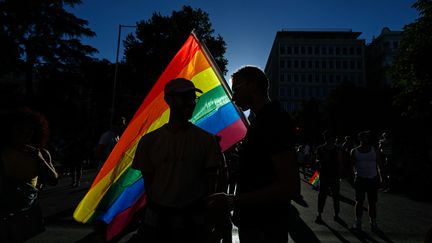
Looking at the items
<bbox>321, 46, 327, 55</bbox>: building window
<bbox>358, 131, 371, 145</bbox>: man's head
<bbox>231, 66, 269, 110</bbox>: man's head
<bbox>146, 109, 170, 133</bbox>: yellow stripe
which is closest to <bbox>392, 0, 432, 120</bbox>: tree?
<bbox>358, 131, 371, 145</bbox>: man's head

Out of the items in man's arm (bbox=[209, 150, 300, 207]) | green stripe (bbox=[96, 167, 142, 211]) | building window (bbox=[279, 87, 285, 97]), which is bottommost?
green stripe (bbox=[96, 167, 142, 211])

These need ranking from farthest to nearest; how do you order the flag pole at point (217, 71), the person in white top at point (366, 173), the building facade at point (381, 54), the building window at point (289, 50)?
the building window at point (289, 50), the building facade at point (381, 54), the person in white top at point (366, 173), the flag pole at point (217, 71)

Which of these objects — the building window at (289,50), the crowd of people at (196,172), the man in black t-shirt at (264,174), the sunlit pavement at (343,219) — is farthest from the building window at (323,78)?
the man in black t-shirt at (264,174)

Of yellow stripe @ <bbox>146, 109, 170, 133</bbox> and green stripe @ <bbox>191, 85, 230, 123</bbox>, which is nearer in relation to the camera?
yellow stripe @ <bbox>146, 109, 170, 133</bbox>

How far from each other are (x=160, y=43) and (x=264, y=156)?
32351 mm

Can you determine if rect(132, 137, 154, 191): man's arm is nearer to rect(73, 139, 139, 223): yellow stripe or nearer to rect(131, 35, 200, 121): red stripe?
rect(73, 139, 139, 223): yellow stripe

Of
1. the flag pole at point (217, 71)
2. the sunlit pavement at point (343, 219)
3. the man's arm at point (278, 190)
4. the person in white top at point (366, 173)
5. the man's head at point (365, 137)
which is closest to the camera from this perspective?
the man's arm at point (278, 190)

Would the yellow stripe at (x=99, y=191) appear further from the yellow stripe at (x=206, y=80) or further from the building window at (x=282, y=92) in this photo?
the building window at (x=282, y=92)

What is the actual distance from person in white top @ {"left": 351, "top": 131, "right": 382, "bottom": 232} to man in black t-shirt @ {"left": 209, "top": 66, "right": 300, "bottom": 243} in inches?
196

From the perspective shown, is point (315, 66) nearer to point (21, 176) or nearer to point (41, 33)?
point (41, 33)

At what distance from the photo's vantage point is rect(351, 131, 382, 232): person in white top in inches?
251

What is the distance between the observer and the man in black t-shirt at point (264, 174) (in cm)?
178

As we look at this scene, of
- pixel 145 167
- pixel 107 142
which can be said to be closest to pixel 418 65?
pixel 107 142

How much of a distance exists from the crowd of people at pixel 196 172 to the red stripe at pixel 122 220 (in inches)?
23.5
